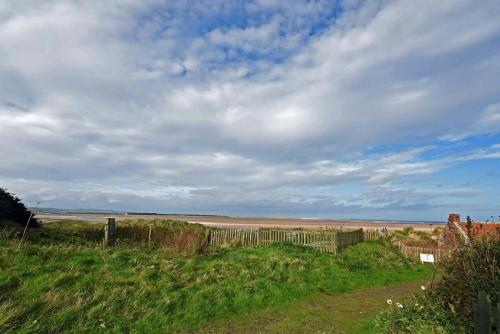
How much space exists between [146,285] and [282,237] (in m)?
13.9

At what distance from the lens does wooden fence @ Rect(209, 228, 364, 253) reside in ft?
75.2

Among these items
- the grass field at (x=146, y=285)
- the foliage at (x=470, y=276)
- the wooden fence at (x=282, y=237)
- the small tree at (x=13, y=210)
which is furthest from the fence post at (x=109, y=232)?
the foliage at (x=470, y=276)

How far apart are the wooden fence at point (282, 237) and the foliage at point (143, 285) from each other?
15.4 ft

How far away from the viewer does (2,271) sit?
1050 cm

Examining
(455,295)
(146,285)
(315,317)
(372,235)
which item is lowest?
(315,317)

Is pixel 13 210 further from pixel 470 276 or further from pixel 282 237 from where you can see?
pixel 470 276

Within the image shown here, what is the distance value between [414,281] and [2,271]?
1638 centimetres

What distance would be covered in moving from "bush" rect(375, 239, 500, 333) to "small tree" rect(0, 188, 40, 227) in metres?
17.0

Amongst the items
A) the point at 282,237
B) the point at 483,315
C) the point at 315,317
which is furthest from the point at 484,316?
the point at 282,237

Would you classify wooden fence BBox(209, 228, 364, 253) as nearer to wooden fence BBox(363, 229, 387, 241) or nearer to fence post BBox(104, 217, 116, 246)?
wooden fence BBox(363, 229, 387, 241)

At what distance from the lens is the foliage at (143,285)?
9.00 metres

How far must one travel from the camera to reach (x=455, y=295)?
7.36 meters

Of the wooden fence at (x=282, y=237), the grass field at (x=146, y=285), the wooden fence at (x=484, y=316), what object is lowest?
Answer: the grass field at (x=146, y=285)

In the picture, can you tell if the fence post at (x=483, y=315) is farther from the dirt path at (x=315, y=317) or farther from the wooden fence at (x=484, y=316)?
the dirt path at (x=315, y=317)
